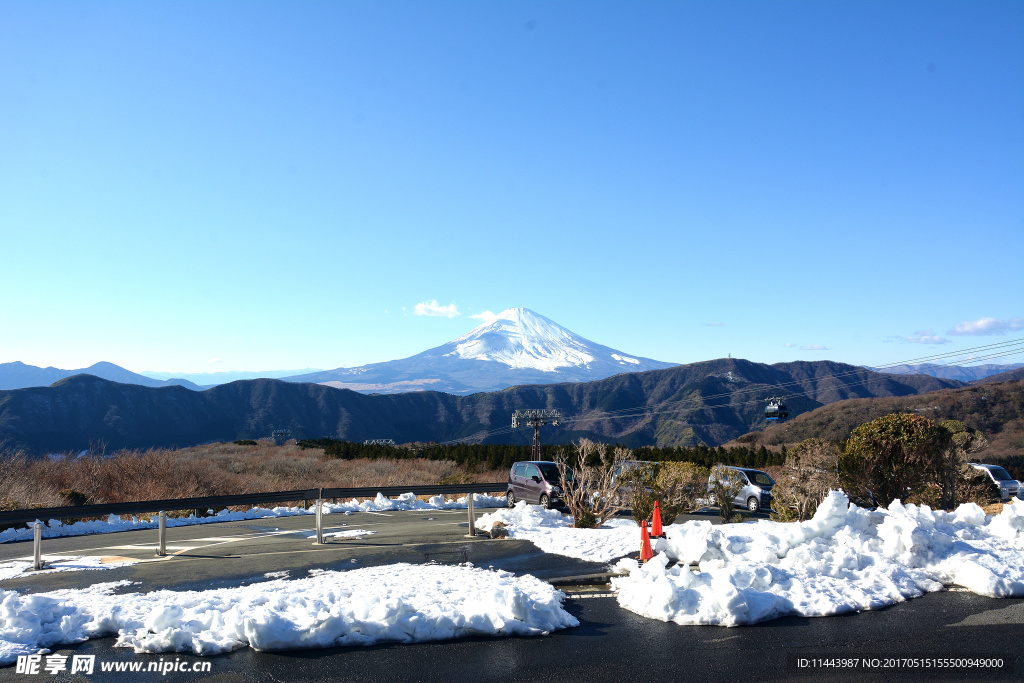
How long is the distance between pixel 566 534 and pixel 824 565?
17.7ft

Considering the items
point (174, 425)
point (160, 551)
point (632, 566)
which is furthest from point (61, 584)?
point (174, 425)

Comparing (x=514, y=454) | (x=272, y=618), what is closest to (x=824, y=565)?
(x=272, y=618)

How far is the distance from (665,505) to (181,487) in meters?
26.2

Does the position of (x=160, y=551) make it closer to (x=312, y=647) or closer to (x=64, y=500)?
(x=312, y=647)

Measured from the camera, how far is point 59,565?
1091 centimetres

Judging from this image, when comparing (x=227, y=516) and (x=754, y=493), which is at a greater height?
(x=227, y=516)

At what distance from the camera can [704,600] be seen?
24.4 feet

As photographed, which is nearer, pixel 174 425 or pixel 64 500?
pixel 64 500

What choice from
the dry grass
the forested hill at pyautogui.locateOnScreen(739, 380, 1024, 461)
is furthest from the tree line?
the forested hill at pyautogui.locateOnScreen(739, 380, 1024, 461)

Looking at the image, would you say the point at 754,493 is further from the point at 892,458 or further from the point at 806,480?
the point at 806,480

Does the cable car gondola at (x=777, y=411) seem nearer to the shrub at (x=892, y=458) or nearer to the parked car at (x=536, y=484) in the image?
the parked car at (x=536, y=484)

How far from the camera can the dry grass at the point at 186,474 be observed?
2597 centimetres

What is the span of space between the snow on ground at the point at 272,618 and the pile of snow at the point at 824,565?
1386 mm

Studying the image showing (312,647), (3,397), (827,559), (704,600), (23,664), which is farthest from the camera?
(3,397)
